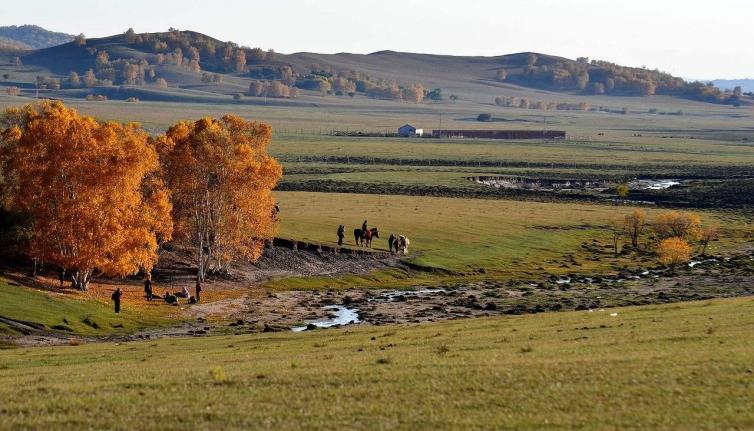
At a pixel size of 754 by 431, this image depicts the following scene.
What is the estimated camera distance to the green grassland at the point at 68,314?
5347cm

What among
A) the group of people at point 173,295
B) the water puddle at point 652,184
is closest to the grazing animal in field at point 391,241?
the group of people at point 173,295

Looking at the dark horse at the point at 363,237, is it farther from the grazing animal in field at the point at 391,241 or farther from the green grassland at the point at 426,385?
the green grassland at the point at 426,385

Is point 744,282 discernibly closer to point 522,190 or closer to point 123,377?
point 123,377

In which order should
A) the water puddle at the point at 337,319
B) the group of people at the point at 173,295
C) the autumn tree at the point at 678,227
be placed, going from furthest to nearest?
the autumn tree at the point at 678,227, the group of people at the point at 173,295, the water puddle at the point at 337,319

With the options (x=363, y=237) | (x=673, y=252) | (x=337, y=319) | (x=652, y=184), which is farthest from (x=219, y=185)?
(x=652, y=184)

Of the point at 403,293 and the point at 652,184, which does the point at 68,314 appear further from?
the point at 652,184

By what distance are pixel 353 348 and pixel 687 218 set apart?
71245mm

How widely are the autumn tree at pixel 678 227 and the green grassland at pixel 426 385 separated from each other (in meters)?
63.3

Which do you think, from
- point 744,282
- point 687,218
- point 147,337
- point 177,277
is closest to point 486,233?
point 687,218

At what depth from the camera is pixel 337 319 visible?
6106 centimetres

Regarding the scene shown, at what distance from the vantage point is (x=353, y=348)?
37.7m

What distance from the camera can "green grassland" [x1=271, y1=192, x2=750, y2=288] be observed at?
8625cm

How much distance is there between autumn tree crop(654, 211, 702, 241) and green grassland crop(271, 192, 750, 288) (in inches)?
104

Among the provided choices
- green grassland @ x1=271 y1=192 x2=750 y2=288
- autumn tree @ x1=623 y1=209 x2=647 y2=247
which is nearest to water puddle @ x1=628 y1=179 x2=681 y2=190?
green grassland @ x1=271 y1=192 x2=750 y2=288
